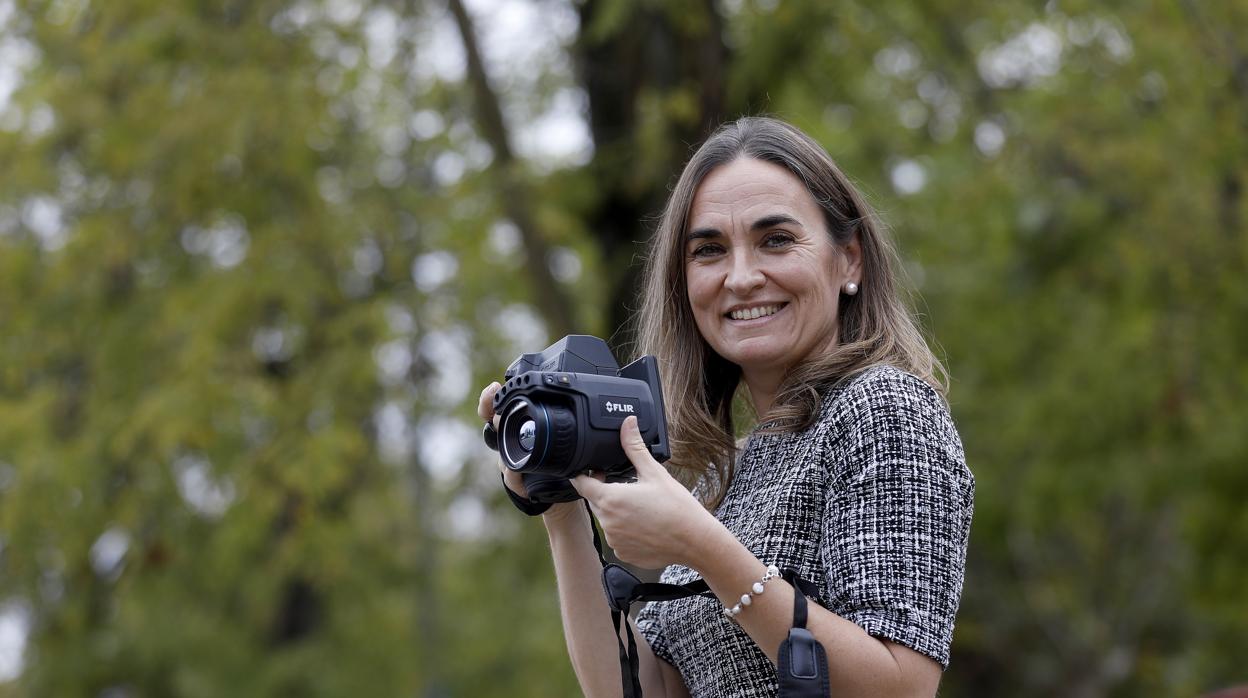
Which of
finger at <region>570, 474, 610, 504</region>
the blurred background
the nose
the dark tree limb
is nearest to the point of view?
finger at <region>570, 474, 610, 504</region>

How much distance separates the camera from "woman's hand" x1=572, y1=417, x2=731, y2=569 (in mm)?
1754

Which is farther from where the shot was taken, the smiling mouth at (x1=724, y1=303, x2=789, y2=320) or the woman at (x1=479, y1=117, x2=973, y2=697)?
the smiling mouth at (x1=724, y1=303, x2=789, y2=320)

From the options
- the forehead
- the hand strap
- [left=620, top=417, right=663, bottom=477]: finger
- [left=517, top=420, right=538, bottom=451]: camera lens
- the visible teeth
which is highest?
the forehead

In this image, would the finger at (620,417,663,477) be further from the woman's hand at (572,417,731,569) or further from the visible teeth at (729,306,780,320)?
the visible teeth at (729,306,780,320)

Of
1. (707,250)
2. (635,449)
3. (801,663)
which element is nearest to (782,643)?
(801,663)

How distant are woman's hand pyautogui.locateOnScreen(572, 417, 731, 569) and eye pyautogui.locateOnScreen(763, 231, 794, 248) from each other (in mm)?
494

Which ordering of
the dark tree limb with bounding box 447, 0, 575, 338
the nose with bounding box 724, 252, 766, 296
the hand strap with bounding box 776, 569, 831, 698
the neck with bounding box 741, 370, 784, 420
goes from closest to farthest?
1. the hand strap with bounding box 776, 569, 831, 698
2. the nose with bounding box 724, 252, 766, 296
3. the neck with bounding box 741, 370, 784, 420
4. the dark tree limb with bounding box 447, 0, 575, 338

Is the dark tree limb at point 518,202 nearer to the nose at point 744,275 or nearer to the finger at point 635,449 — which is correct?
the nose at point 744,275

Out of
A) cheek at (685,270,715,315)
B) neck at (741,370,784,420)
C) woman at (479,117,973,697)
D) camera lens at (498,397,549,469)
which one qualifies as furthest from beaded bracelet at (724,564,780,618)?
cheek at (685,270,715,315)

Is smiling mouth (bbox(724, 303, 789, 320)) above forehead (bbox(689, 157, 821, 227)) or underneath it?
underneath

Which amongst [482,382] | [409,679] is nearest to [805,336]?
[482,382]

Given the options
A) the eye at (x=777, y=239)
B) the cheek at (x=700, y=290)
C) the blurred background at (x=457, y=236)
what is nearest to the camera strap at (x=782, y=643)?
the cheek at (x=700, y=290)

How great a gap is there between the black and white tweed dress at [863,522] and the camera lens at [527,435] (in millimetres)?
358

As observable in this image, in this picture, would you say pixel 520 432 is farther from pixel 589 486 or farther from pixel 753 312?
pixel 753 312
